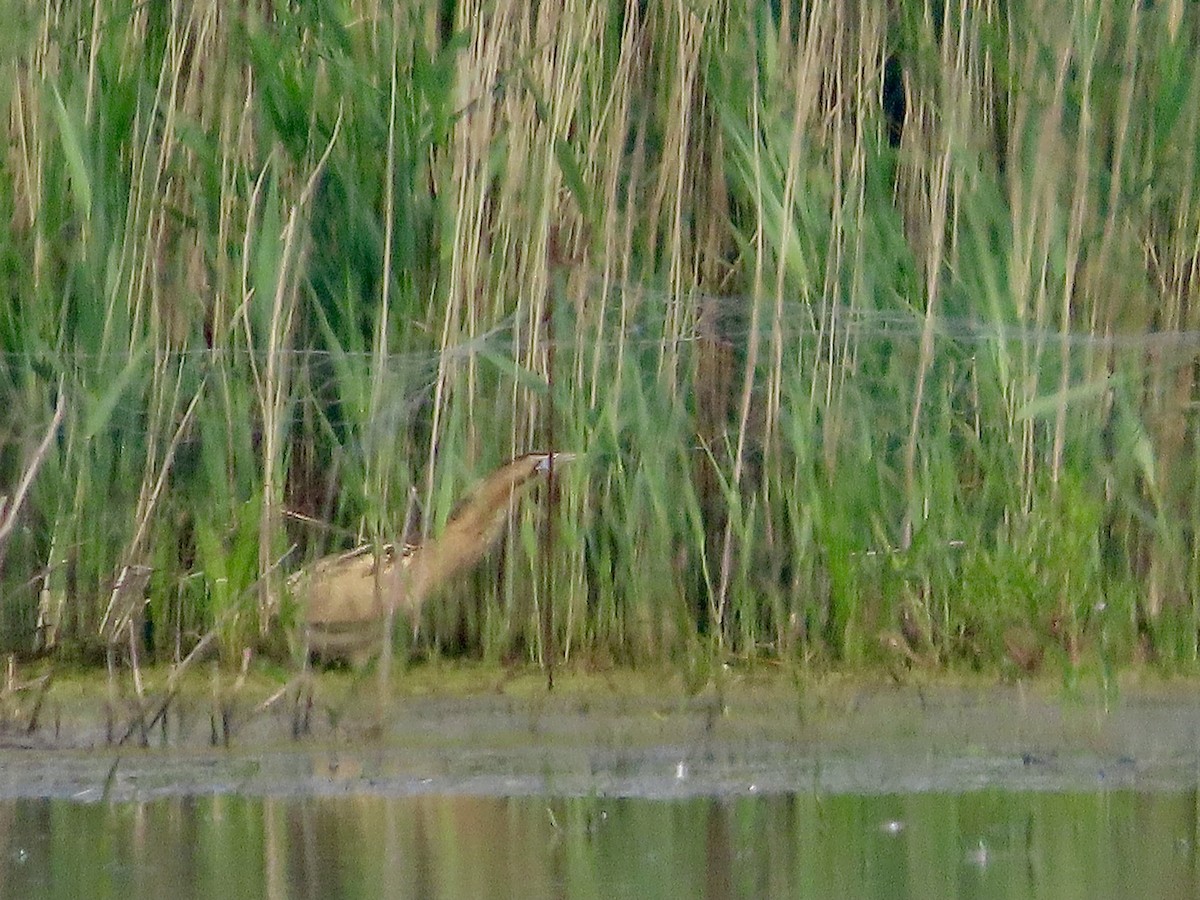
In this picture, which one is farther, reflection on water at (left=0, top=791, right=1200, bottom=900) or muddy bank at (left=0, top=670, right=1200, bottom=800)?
muddy bank at (left=0, top=670, right=1200, bottom=800)

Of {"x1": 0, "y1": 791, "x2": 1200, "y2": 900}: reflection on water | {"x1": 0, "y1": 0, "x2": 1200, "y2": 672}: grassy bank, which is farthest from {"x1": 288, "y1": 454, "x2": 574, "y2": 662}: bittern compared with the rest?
{"x1": 0, "y1": 791, "x2": 1200, "y2": 900}: reflection on water

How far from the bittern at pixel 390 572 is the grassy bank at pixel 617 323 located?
7 centimetres

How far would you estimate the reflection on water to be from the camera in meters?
3.42

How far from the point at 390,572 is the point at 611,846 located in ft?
4.07

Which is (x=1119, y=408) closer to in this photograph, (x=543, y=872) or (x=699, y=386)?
(x=699, y=386)

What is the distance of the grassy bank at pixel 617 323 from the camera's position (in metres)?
4.68

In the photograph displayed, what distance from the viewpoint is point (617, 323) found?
482 centimetres

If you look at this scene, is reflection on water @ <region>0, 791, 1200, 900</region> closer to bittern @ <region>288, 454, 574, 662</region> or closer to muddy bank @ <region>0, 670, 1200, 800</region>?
muddy bank @ <region>0, 670, 1200, 800</region>

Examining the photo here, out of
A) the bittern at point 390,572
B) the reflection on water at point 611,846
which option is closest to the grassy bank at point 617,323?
the bittern at point 390,572

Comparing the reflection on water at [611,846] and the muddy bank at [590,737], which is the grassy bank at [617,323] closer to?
the muddy bank at [590,737]

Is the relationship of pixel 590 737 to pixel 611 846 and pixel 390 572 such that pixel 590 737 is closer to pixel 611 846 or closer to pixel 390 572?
pixel 390 572

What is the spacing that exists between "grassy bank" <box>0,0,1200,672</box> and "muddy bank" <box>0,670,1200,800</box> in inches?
5.1

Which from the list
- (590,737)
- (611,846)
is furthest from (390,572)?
(611,846)

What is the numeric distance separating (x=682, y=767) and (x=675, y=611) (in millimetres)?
517
